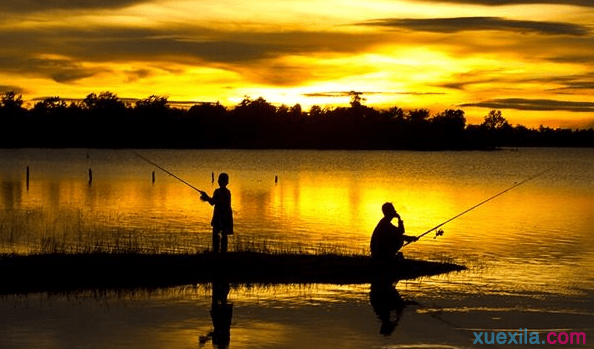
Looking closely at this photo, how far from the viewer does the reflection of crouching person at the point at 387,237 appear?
2108cm

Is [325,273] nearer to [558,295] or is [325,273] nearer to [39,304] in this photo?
[558,295]

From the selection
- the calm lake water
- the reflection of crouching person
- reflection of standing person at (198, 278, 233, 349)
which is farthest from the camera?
the reflection of crouching person

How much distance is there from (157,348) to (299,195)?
1904 inches

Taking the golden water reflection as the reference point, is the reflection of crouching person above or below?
above

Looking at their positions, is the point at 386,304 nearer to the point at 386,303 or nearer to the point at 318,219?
the point at 386,303

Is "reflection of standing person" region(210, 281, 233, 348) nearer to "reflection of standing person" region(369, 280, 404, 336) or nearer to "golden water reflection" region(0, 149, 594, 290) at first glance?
"reflection of standing person" region(369, 280, 404, 336)

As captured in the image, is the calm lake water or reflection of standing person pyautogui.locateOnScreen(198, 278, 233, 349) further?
the calm lake water

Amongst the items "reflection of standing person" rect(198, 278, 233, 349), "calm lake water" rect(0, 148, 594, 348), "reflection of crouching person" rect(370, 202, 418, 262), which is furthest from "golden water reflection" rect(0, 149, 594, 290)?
"reflection of standing person" rect(198, 278, 233, 349)

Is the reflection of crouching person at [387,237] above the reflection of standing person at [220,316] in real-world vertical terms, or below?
above

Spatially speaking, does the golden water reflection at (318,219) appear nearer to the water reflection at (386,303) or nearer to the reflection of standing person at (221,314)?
the water reflection at (386,303)

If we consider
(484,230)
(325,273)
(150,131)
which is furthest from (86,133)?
(325,273)

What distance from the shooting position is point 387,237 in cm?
2116

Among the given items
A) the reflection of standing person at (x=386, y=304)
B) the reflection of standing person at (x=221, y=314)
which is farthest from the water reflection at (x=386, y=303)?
the reflection of standing person at (x=221, y=314)

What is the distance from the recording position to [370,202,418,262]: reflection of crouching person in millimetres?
21078
